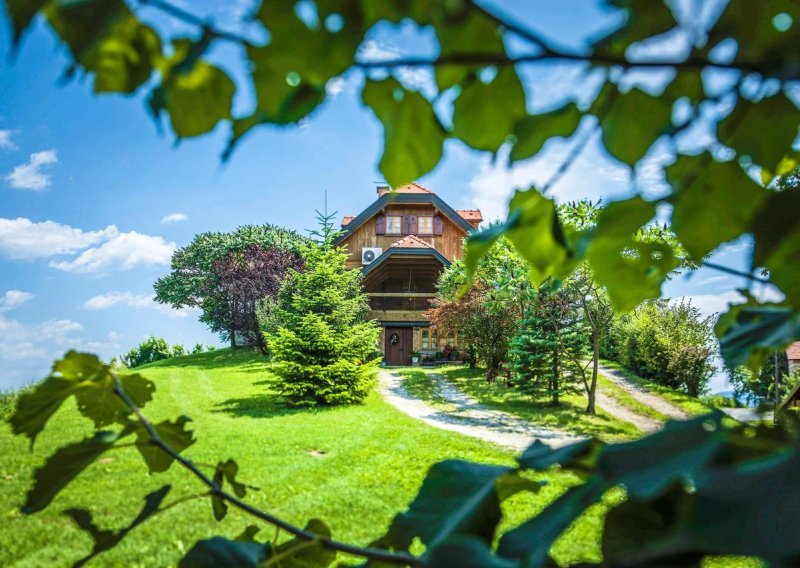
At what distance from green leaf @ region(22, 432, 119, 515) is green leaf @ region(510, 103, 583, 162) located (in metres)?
0.55

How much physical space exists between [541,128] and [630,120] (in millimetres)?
89

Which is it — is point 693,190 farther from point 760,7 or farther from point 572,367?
point 572,367

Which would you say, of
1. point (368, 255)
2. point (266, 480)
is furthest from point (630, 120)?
point (368, 255)

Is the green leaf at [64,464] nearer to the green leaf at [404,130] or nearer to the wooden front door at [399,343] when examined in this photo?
the green leaf at [404,130]

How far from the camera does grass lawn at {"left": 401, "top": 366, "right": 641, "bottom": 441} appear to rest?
11.1 m

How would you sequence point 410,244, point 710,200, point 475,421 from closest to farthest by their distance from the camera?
point 710,200, point 475,421, point 410,244

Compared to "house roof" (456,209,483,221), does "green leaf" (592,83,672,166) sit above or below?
below

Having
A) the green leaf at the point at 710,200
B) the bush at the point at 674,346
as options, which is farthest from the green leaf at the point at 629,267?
the bush at the point at 674,346

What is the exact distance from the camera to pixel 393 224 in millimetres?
25266

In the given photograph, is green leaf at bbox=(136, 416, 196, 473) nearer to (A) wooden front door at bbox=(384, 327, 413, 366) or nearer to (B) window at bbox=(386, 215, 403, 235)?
(A) wooden front door at bbox=(384, 327, 413, 366)

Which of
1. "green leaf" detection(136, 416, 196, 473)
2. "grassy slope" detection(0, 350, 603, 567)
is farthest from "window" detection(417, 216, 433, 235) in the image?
"green leaf" detection(136, 416, 196, 473)

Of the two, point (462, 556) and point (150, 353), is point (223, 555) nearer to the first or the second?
point (462, 556)

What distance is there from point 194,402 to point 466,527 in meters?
14.3

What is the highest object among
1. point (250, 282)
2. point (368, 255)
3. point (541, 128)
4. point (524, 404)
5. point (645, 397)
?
point (368, 255)
